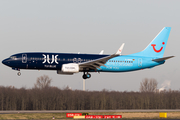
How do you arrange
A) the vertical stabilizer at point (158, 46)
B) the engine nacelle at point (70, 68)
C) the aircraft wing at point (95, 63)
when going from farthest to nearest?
the vertical stabilizer at point (158, 46) < the aircraft wing at point (95, 63) < the engine nacelle at point (70, 68)

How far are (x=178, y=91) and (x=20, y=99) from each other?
5085cm

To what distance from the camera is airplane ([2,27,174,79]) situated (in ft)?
184

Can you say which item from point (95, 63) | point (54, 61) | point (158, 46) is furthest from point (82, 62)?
point (158, 46)

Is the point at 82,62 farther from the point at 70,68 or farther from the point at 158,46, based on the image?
the point at 158,46

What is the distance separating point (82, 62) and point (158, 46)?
18154mm

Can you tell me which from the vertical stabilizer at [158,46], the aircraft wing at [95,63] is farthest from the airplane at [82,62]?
the vertical stabilizer at [158,46]

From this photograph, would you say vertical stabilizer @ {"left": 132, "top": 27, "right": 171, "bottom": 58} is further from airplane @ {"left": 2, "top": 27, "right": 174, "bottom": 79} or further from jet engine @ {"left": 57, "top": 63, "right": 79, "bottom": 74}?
jet engine @ {"left": 57, "top": 63, "right": 79, "bottom": 74}

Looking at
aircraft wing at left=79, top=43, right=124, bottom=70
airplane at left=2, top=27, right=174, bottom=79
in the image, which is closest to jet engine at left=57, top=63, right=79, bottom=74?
airplane at left=2, top=27, right=174, bottom=79

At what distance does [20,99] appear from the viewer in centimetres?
9019

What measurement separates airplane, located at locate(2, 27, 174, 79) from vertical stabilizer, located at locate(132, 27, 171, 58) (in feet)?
1.29

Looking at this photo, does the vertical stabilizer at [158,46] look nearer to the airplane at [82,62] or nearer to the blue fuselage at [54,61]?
the airplane at [82,62]

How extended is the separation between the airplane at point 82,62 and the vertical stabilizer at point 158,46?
393 millimetres

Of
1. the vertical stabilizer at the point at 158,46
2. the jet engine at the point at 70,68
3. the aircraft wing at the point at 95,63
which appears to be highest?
the vertical stabilizer at the point at 158,46

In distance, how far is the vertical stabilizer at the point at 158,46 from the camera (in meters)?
64.9
